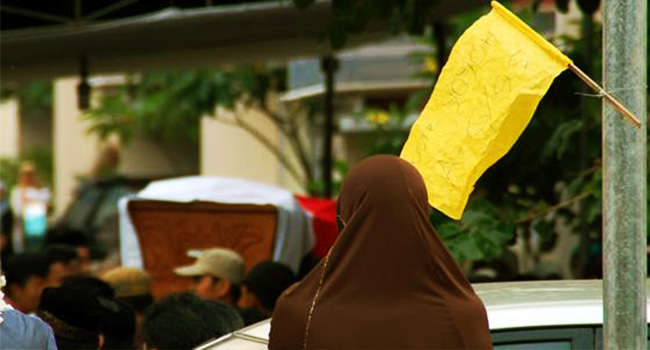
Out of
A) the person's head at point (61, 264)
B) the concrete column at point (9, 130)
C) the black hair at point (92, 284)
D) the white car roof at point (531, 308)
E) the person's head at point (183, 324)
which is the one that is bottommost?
the concrete column at point (9, 130)

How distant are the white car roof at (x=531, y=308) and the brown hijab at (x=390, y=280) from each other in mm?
602

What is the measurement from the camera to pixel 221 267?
31.3ft

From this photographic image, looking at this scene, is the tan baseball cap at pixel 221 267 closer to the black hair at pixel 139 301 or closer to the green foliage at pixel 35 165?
the black hair at pixel 139 301

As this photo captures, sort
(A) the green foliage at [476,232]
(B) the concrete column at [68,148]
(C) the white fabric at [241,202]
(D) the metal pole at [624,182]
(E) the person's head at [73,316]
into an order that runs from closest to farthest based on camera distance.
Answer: (D) the metal pole at [624,182]
(E) the person's head at [73,316]
(A) the green foliage at [476,232]
(C) the white fabric at [241,202]
(B) the concrete column at [68,148]

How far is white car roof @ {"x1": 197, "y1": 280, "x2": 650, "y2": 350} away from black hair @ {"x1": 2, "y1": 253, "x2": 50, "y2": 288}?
16.7ft

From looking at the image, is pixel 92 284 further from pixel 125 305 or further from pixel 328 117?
pixel 328 117

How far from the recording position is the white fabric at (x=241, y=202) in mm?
11047

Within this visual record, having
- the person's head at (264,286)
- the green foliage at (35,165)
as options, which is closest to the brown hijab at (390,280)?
the person's head at (264,286)

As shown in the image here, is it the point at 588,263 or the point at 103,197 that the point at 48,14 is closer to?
the point at 588,263


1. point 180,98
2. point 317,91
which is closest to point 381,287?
point 180,98

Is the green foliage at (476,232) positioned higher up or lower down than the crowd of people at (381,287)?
lower down

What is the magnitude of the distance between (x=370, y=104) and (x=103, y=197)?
180 inches

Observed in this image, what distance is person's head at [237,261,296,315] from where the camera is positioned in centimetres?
898

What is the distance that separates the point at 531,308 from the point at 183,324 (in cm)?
173
